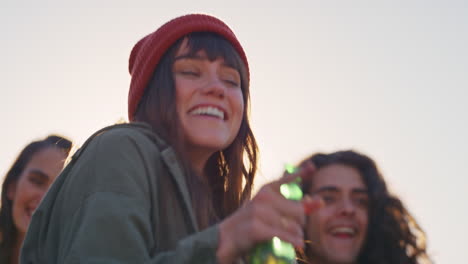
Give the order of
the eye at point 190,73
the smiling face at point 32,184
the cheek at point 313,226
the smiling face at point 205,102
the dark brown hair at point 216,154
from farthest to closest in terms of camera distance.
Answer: the smiling face at point 32,184
the cheek at point 313,226
the eye at point 190,73
the smiling face at point 205,102
the dark brown hair at point 216,154

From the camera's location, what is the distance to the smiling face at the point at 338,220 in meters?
4.29

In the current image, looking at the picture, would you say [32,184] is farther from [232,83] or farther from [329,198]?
[232,83]

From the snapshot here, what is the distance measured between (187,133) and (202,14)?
28.7 inches

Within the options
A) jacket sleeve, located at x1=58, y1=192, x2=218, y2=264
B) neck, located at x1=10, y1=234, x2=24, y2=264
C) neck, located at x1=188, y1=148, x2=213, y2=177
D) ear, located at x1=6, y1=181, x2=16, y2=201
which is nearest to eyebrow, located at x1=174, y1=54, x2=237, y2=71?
neck, located at x1=188, y1=148, x2=213, y2=177

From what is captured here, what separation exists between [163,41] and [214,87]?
411 millimetres

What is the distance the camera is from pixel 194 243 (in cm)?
→ 162

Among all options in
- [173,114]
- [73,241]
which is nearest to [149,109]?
[173,114]

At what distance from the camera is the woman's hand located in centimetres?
146

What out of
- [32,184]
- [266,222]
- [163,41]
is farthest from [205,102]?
[32,184]

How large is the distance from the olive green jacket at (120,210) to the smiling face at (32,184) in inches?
105

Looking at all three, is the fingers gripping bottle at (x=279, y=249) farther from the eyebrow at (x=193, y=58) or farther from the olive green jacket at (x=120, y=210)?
the eyebrow at (x=193, y=58)

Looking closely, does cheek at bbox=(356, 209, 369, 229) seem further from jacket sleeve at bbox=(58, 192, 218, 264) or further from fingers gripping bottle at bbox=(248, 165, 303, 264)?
fingers gripping bottle at bbox=(248, 165, 303, 264)

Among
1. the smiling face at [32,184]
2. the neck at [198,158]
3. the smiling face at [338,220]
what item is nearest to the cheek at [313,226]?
the smiling face at [338,220]

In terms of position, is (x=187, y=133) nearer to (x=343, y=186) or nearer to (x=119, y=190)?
(x=119, y=190)
